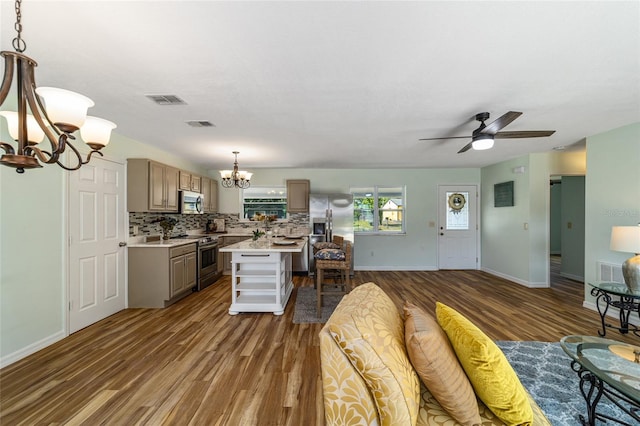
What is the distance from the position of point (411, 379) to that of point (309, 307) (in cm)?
270

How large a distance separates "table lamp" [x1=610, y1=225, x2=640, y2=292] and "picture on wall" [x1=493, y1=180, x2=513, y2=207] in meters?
2.39

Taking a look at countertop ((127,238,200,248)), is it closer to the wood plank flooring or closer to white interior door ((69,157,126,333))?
white interior door ((69,157,126,333))

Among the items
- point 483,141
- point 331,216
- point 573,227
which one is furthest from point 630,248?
point 331,216

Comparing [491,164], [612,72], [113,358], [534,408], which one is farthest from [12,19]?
[491,164]

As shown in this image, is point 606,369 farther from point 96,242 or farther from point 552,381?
point 96,242

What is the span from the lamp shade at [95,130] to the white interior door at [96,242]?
1968mm

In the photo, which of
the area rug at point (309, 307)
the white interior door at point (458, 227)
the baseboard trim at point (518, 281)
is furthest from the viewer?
the white interior door at point (458, 227)

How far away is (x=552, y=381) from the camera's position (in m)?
2.02

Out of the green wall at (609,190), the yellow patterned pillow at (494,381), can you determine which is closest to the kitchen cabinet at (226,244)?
the yellow patterned pillow at (494,381)

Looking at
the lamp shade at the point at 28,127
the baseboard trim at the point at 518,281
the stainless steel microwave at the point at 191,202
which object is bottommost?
the baseboard trim at the point at 518,281

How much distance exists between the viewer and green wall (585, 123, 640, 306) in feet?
10.1

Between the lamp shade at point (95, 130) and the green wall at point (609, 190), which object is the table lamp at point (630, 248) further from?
the lamp shade at point (95, 130)

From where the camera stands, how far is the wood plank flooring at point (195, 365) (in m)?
1.72

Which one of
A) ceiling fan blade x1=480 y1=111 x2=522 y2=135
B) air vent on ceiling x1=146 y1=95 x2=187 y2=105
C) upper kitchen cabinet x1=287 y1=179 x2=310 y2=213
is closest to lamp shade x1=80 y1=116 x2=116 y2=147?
air vent on ceiling x1=146 y1=95 x2=187 y2=105
